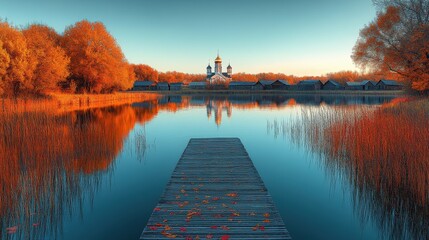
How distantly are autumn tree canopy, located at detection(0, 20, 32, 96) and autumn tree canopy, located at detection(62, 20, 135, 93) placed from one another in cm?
1644

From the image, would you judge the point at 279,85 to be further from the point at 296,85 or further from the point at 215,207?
the point at 215,207

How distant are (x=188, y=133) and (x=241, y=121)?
24.2ft

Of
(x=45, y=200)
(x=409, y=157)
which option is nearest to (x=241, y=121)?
(x=409, y=157)

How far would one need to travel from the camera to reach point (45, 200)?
7301 mm

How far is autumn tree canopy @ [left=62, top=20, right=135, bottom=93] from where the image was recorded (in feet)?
151

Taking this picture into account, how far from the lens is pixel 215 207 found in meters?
6.39

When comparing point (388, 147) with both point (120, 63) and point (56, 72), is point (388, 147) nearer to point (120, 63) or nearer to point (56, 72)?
point (56, 72)

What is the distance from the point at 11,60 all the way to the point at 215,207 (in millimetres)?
29412

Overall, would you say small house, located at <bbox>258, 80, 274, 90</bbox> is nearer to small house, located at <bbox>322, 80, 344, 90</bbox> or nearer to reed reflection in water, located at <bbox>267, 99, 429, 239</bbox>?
small house, located at <bbox>322, 80, 344, 90</bbox>

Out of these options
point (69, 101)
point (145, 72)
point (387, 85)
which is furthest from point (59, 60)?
point (145, 72)

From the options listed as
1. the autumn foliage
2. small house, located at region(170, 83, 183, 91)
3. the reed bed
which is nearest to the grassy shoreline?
the autumn foliage

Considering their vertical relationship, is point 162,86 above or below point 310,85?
above

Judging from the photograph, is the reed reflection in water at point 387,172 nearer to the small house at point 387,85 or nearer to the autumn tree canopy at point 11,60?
the autumn tree canopy at point 11,60

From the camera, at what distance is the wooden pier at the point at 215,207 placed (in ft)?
17.4
